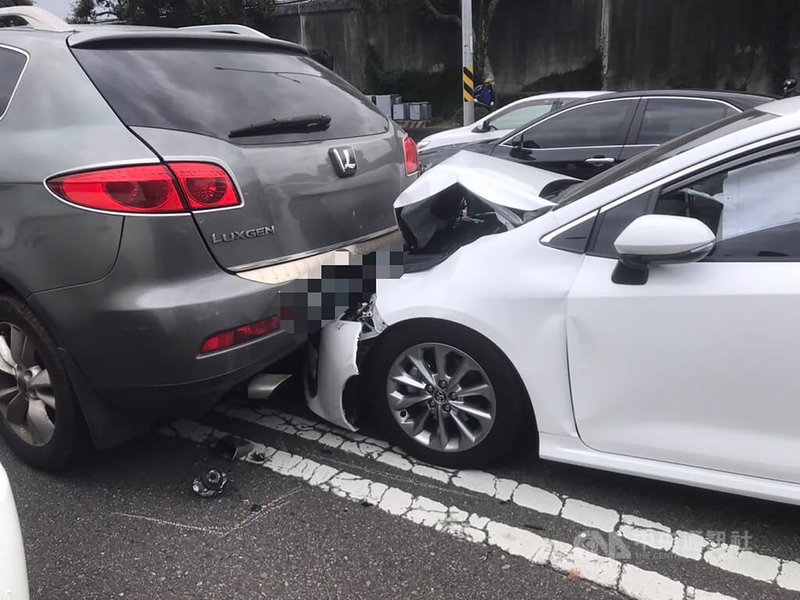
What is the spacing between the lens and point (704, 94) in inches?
250

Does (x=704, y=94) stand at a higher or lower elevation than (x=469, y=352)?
higher

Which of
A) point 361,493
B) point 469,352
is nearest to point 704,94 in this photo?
point 469,352

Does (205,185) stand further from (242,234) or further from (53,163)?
(53,163)

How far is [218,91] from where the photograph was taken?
288 cm

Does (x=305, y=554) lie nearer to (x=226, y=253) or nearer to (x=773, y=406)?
(x=226, y=253)

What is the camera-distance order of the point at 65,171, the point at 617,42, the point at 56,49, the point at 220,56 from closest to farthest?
the point at 65,171, the point at 56,49, the point at 220,56, the point at 617,42

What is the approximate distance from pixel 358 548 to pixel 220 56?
217 centimetres

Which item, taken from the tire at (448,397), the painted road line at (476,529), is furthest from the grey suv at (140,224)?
the painted road line at (476,529)

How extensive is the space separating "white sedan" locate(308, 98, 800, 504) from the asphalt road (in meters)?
0.23

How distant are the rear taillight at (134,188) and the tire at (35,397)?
23.7 inches

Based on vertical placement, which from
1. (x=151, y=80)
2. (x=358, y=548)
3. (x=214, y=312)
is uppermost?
(x=151, y=80)

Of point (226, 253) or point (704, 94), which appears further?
point (704, 94)

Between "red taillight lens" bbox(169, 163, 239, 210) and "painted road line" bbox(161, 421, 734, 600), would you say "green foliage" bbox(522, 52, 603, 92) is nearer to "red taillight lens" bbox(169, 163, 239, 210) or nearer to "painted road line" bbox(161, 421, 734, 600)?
"painted road line" bbox(161, 421, 734, 600)

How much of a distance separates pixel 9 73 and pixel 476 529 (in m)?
2.60
